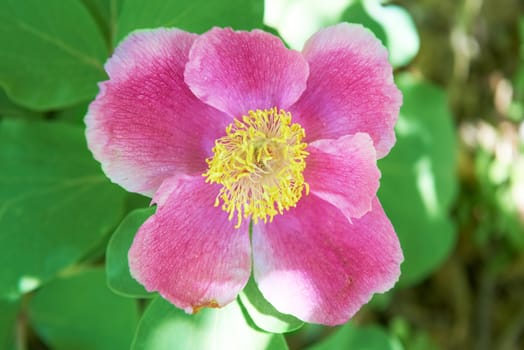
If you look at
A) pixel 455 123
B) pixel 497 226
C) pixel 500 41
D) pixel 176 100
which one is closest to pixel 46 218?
pixel 176 100

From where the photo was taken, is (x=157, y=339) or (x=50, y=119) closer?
(x=157, y=339)

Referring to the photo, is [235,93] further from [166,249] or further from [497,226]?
[497,226]

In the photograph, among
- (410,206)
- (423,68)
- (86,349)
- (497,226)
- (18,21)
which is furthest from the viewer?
(423,68)

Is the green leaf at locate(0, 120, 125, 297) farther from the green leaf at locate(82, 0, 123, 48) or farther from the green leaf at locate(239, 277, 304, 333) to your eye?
the green leaf at locate(239, 277, 304, 333)

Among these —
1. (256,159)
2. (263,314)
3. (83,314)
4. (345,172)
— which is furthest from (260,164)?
(83,314)

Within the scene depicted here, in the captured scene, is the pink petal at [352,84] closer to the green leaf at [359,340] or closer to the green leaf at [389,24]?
the green leaf at [389,24]

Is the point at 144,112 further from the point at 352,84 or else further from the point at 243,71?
the point at 352,84
